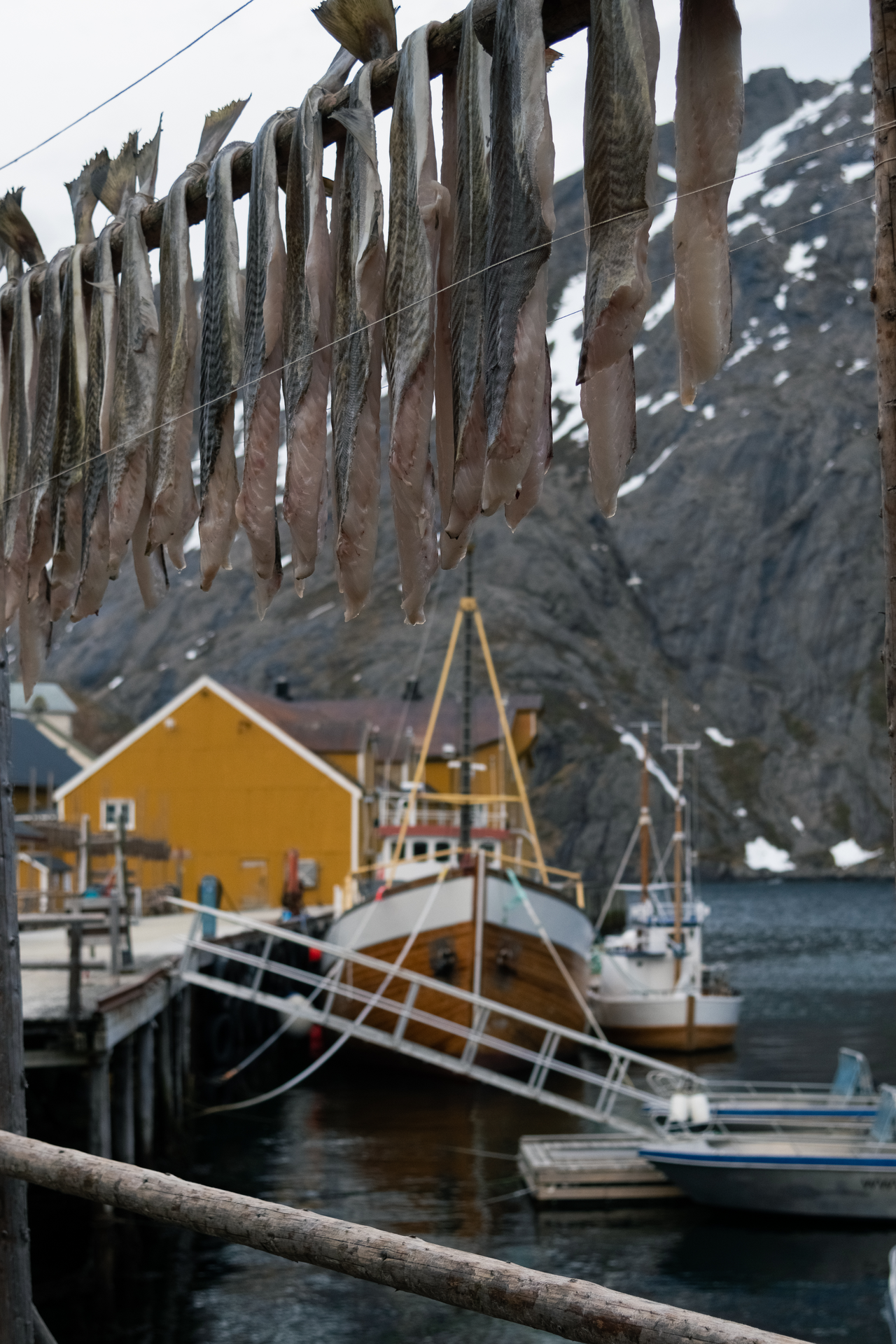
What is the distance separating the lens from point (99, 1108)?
14547 mm

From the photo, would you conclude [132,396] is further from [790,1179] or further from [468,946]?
[468,946]

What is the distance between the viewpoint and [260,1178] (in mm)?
16719

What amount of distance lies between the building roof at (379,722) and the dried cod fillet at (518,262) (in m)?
37.4

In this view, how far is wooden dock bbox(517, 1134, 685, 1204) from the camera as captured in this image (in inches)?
588

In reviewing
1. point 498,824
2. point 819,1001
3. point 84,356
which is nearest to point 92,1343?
point 84,356

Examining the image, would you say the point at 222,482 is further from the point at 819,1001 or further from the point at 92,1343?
the point at 819,1001

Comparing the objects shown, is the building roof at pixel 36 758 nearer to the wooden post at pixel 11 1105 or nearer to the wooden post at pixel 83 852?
the wooden post at pixel 83 852

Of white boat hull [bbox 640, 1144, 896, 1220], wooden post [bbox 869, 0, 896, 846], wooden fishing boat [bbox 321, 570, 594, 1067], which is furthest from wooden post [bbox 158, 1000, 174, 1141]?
wooden post [bbox 869, 0, 896, 846]

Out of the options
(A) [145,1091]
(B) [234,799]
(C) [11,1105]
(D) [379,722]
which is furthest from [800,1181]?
(D) [379,722]

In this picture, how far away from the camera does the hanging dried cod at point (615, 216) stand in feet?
6.70

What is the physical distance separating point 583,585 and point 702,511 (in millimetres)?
29696

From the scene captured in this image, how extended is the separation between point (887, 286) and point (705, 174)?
1.14ft

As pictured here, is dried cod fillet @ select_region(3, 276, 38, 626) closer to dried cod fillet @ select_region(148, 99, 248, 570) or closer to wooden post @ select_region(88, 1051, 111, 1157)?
dried cod fillet @ select_region(148, 99, 248, 570)

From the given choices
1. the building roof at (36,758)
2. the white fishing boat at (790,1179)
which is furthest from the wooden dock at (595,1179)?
the building roof at (36,758)
